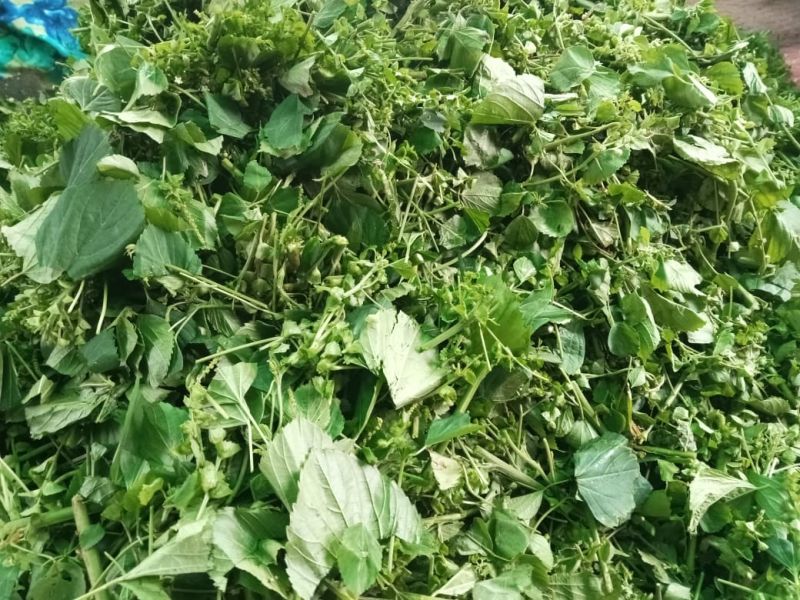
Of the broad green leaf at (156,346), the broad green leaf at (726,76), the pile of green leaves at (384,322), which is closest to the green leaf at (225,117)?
the pile of green leaves at (384,322)

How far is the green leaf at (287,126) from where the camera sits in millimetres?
751

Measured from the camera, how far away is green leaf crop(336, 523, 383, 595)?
0.54 meters

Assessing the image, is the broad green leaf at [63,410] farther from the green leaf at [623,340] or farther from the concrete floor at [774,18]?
the concrete floor at [774,18]

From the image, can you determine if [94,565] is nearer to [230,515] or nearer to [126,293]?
[230,515]

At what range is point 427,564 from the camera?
0.65 meters

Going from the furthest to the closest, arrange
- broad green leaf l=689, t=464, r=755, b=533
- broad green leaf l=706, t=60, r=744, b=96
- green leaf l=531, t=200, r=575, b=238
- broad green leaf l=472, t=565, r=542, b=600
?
broad green leaf l=706, t=60, r=744, b=96 < green leaf l=531, t=200, r=575, b=238 < broad green leaf l=689, t=464, r=755, b=533 < broad green leaf l=472, t=565, r=542, b=600

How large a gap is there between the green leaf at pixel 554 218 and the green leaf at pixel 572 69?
0.20 meters

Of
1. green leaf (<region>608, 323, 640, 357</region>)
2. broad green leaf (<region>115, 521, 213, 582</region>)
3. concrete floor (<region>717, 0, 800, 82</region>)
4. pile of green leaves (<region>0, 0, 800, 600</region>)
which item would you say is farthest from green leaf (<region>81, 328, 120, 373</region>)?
concrete floor (<region>717, 0, 800, 82</region>)

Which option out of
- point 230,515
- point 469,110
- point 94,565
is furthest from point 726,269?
point 94,565

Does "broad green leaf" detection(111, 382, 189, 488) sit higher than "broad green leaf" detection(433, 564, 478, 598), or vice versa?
"broad green leaf" detection(111, 382, 189, 488)

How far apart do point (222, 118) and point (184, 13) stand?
22 cm

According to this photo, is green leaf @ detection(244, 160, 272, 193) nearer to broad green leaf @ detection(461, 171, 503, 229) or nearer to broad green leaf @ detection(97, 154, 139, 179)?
broad green leaf @ detection(97, 154, 139, 179)

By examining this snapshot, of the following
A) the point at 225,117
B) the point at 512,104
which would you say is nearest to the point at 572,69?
the point at 512,104

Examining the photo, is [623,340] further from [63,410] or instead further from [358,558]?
[63,410]
